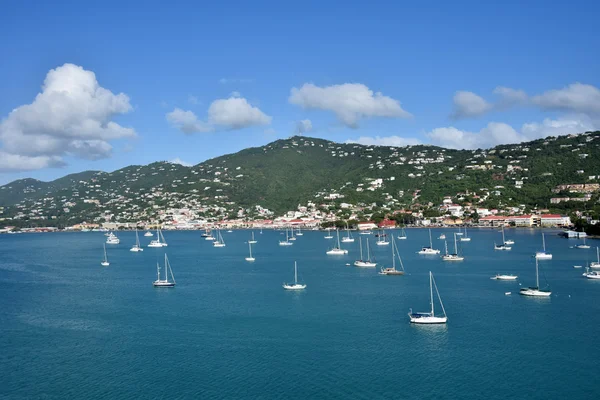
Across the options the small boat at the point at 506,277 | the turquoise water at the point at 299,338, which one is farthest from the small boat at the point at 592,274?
the small boat at the point at 506,277

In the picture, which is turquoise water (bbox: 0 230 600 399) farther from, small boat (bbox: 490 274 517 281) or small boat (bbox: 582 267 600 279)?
small boat (bbox: 582 267 600 279)

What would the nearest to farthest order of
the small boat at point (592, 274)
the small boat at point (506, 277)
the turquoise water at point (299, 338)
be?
the turquoise water at point (299, 338), the small boat at point (592, 274), the small boat at point (506, 277)

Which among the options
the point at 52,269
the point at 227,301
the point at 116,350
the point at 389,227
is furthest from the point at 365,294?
the point at 389,227

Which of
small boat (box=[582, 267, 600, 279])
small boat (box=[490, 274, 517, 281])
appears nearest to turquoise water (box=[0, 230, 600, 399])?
small boat (box=[490, 274, 517, 281])

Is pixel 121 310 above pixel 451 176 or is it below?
below

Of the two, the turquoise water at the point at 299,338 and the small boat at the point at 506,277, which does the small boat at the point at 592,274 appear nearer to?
the turquoise water at the point at 299,338

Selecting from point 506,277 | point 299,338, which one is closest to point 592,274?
point 506,277

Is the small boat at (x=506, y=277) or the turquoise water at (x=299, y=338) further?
the small boat at (x=506, y=277)

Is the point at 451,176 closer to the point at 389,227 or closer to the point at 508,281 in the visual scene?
the point at 389,227
